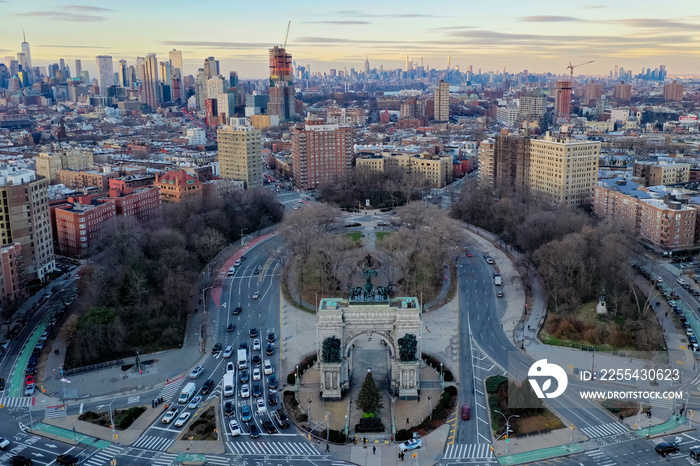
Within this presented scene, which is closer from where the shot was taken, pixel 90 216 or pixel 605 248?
pixel 605 248

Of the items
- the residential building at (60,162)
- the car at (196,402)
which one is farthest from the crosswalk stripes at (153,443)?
the residential building at (60,162)

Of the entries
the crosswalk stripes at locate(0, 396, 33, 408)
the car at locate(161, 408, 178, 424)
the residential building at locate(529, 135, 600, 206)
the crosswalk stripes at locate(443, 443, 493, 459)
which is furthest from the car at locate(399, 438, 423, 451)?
the residential building at locate(529, 135, 600, 206)

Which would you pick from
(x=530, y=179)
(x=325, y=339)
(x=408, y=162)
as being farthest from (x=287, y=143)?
(x=325, y=339)

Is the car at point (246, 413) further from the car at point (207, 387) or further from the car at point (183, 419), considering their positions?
the car at point (207, 387)

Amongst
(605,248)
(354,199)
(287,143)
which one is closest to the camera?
(605,248)

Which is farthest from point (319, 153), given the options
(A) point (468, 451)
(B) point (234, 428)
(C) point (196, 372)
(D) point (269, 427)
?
(A) point (468, 451)

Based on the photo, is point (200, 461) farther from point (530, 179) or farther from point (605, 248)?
point (530, 179)
